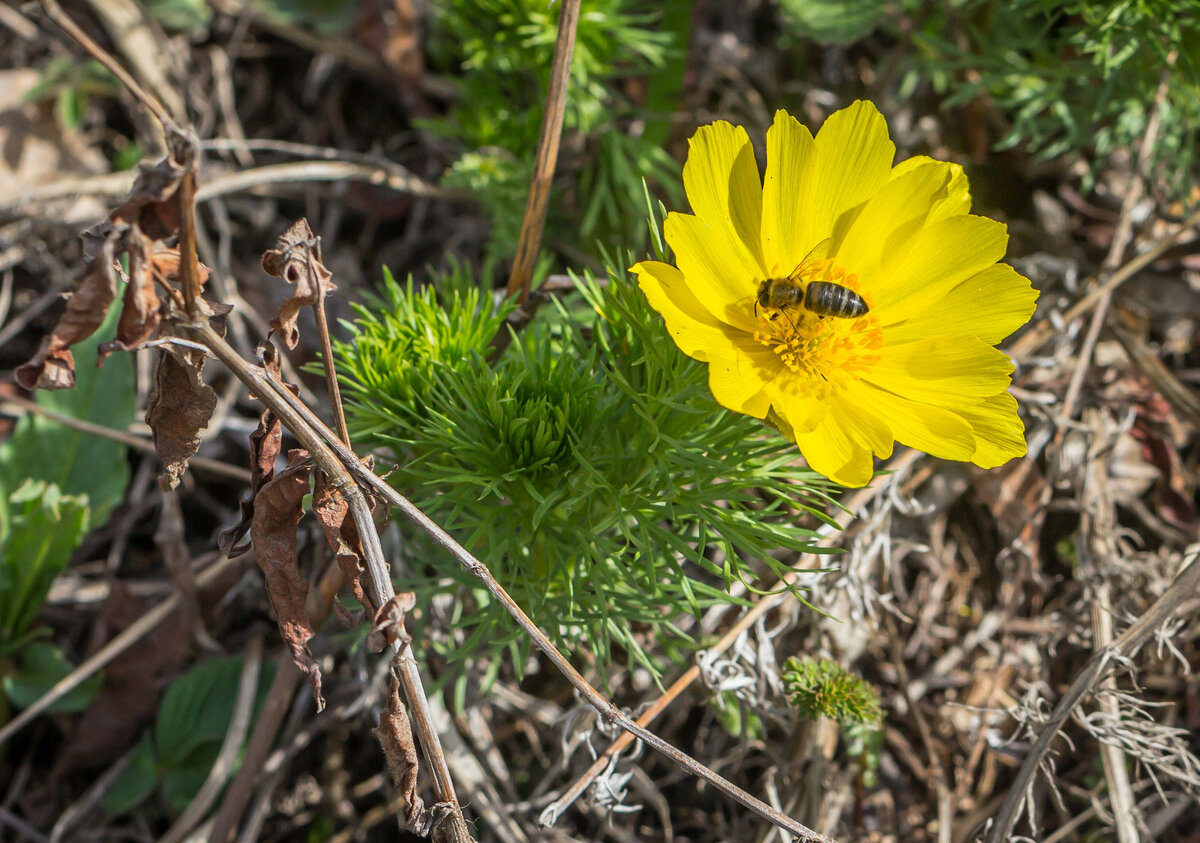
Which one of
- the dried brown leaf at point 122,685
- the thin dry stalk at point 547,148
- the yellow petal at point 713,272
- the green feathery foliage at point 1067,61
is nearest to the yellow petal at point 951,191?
the yellow petal at point 713,272

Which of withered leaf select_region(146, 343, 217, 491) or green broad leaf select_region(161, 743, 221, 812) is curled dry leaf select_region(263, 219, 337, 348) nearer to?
withered leaf select_region(146, 343, 217, 491)

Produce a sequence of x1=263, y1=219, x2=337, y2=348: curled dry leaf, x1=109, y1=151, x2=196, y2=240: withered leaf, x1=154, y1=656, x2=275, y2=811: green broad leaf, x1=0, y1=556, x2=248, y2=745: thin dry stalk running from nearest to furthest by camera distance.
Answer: x1=109, y1=151, x2=196, y2=240: withered leaf < x1=263, y1=219, x2=337, y2=348: curled dry leaf < x1=0, y1=556, x2=248, y2=745: thin dry stalk < x1=154, y1=656, x2=275, y2=811: green broad leaf

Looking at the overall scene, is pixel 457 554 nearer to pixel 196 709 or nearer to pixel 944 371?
pixel 944 371

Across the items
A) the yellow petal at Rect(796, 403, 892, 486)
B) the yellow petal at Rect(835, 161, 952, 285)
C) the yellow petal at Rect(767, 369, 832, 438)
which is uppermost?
the yellow petal at Rect(835, 161, 952, 285)

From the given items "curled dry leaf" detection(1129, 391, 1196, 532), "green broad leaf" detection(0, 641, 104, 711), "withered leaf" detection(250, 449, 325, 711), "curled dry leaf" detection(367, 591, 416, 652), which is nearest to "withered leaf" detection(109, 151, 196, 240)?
"withered leaf" detection(250, 449, 325, 711)

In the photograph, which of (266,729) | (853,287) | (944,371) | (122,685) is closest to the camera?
(944,371)

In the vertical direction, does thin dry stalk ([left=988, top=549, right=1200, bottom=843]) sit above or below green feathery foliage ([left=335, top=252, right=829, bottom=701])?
below

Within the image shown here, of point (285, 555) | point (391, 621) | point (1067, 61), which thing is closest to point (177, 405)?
point (285, 555)
